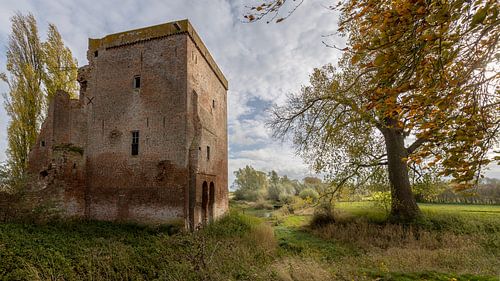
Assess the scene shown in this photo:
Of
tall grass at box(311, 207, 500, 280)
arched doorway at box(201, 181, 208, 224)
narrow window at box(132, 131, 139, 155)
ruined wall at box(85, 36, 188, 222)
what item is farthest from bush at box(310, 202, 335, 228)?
narrow window at box(132, 131, 139, 155)

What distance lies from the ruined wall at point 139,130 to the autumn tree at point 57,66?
655cm

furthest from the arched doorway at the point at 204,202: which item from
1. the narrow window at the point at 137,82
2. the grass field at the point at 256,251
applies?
the narrow window at the point at 137,82

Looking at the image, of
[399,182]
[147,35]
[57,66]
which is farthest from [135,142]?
[399,182]

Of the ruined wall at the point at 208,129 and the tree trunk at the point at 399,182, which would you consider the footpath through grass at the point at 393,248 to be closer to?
→ the tree trunk at the point at 399,182

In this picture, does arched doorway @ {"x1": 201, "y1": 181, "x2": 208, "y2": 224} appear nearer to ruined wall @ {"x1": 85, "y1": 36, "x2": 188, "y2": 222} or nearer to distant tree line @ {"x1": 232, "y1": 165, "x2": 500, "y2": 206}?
ruined wall @ {"x1": 85, "y1": 36, "x2": 188, "y2": 222}

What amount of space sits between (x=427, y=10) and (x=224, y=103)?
18.2 m

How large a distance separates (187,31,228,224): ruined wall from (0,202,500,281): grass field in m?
1.74

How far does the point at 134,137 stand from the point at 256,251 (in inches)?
340

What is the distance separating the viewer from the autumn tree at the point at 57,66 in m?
19.1

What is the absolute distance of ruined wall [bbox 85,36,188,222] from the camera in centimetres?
1305

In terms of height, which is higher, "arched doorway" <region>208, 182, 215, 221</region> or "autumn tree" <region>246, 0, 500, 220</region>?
"autumn tree" <region>246, 0, 500, 220</region>

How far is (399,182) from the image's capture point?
13.9 meters

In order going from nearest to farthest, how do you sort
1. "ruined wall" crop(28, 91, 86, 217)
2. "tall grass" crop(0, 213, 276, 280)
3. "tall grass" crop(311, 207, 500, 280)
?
"tall grass" crop(0, 213, 276, 280)
"tall grass" crop(311, 207, 500, 280)
"ruined wall" crop(28, 91, 86, 217)

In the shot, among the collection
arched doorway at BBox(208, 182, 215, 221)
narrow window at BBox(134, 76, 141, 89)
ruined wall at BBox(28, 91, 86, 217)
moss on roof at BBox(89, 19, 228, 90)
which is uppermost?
moss on roof at BBox(89, 19, 228, 90)
